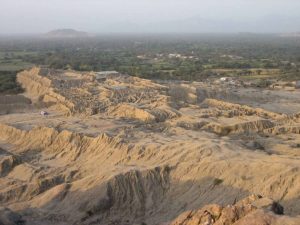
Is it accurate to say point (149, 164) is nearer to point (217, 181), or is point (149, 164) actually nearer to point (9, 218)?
point (217, 181)

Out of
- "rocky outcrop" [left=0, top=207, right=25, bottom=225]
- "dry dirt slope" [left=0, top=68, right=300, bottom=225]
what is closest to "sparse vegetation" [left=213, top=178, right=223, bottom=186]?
"dry dirt slope" [left=0, top=68, right=300, bottom=225]

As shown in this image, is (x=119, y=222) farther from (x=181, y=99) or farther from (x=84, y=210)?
(x=181, y=99)

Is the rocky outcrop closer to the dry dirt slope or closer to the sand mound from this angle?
the dry dirt slope

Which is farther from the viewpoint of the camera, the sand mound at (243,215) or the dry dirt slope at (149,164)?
the dry dirt slope at (149,164)

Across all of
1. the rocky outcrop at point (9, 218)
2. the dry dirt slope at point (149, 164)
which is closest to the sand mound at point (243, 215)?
the dry dirt slope at point (149, 164)

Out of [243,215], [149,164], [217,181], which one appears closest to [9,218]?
[149,164]

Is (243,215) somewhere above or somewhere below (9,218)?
above

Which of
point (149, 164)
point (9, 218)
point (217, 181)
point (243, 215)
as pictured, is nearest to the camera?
point (243, 215)

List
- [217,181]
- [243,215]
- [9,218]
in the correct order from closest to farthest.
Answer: [243,215] → [9,218] → [217,181]

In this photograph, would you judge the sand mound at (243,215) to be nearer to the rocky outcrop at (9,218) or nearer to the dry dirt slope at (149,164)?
the dry dirt slope at (149,164)

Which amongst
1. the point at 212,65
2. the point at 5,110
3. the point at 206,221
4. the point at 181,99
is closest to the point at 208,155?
the point at 206,221
